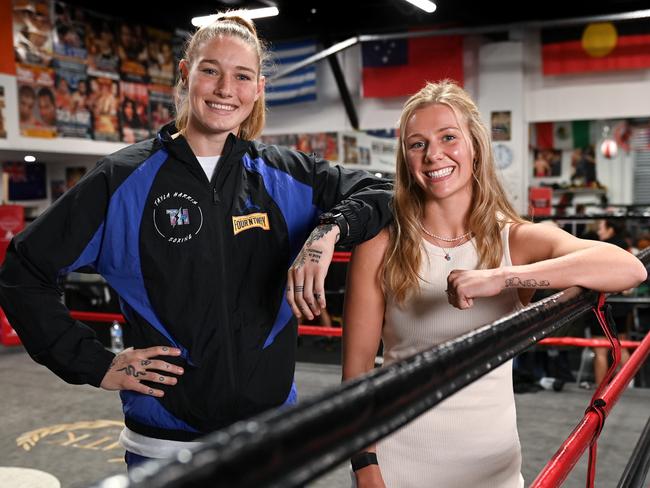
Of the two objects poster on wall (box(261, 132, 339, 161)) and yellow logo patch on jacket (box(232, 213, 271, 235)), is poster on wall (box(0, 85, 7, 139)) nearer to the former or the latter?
poster on wall (box(261, 132, 339, 161))

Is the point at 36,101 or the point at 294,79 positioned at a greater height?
the point at 294,79

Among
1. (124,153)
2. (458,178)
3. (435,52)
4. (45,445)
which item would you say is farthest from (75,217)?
(435,52)

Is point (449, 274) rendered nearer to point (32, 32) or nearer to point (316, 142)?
point (32, 32)

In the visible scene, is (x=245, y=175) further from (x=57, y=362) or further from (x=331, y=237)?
(x=57, y=362)

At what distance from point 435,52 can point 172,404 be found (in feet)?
28.2

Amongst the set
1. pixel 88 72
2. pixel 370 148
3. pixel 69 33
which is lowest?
pixel 370 148

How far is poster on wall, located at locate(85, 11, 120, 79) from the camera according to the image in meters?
8.55

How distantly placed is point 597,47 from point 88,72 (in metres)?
6.25

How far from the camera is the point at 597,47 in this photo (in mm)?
8453

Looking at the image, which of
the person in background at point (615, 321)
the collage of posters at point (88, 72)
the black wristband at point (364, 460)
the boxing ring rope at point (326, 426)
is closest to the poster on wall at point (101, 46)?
the collage of posters at point (88, 72)

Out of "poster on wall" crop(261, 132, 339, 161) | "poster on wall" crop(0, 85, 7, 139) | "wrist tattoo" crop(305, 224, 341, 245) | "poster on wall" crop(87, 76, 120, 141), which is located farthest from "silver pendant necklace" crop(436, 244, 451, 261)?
"poster on wall" crop(261, 132, 339, 161)

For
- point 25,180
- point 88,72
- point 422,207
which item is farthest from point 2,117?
point 422,207

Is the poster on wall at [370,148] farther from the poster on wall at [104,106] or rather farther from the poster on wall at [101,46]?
the poster on wall at [101,46]

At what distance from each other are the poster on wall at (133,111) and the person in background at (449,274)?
7921mm
